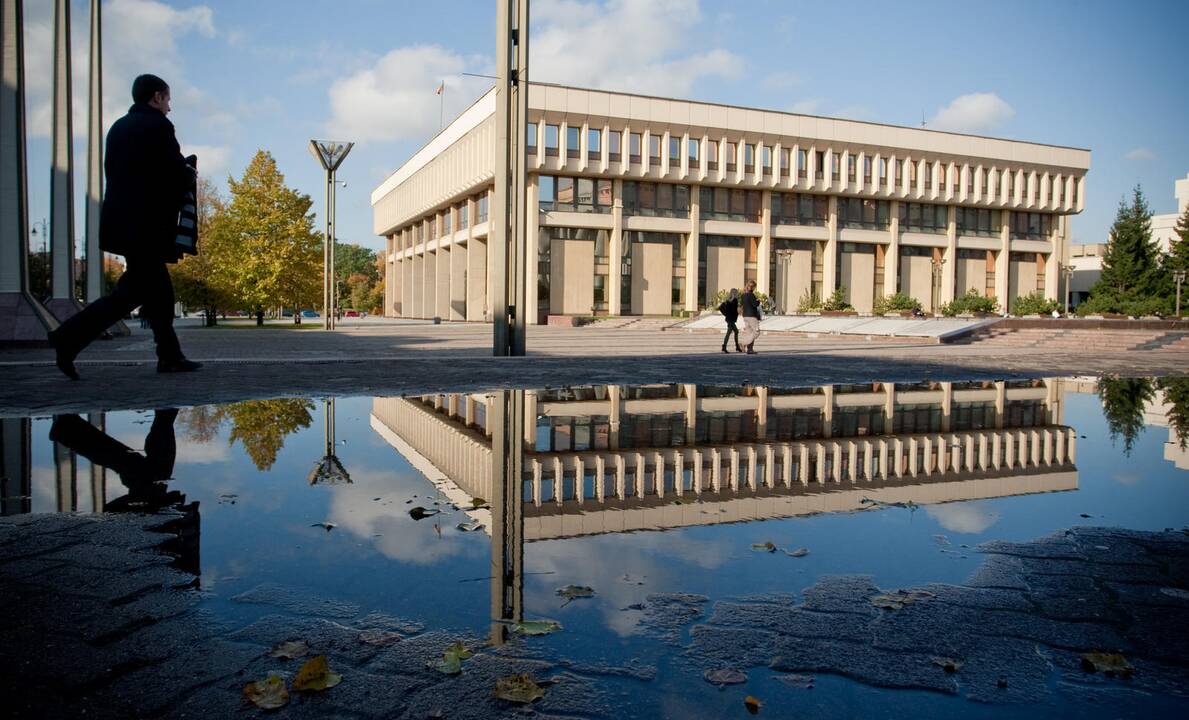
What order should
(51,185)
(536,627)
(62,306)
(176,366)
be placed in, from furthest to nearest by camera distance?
(51,185)
(62,306)
(176,366)
(536,627)

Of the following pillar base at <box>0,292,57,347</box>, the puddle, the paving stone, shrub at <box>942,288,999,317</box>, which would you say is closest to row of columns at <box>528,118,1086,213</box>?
shrub at <box>942,288,999,317</box>

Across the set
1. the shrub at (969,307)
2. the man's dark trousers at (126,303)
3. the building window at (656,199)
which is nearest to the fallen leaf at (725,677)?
the man's dark trousers at (126,303)

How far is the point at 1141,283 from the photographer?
71312mm

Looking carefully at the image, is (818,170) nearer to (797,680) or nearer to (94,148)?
(94,148)

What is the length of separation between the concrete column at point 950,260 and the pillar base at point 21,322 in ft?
219

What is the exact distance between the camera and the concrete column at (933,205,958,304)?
69.3m

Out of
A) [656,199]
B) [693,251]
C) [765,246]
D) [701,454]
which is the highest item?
[656,199]

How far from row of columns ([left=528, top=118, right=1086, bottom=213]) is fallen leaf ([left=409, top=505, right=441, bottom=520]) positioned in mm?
51002

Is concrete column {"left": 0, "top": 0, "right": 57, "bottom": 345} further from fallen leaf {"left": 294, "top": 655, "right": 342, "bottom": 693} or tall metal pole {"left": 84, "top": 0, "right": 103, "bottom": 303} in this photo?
fallen leaf {"left": 294, "top": 655, "right": 342, "bottom": 693}

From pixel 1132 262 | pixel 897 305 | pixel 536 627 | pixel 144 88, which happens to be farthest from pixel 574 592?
pixel 1132 262

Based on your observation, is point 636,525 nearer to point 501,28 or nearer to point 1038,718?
point 1038,718

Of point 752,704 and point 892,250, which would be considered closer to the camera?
point 752,704

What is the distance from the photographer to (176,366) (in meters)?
10.2

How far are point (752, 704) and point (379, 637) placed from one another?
0.98 metres
